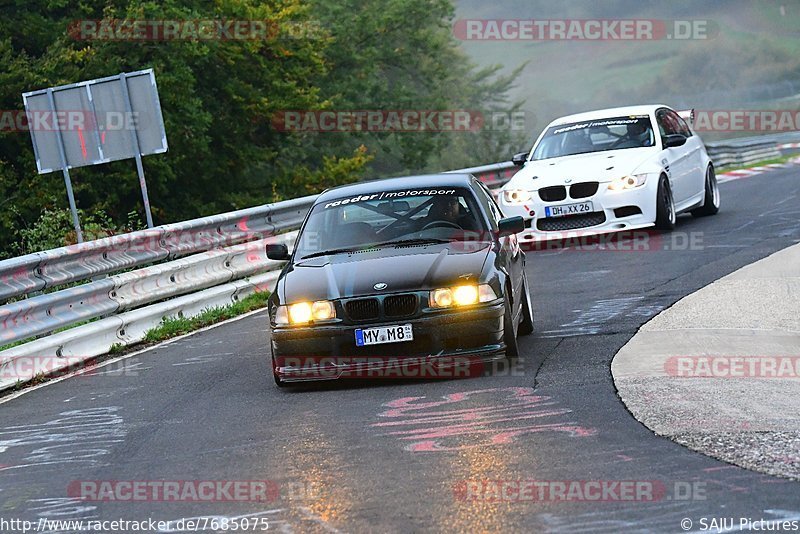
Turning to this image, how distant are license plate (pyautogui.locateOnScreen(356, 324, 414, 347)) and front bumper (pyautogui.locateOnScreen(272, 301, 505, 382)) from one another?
0.09ft

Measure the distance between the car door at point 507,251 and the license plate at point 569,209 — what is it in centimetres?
542

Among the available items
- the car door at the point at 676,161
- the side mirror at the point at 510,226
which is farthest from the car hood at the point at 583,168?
the side mirror at the point at 510,226

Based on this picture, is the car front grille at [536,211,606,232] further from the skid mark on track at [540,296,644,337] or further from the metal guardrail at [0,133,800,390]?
the skid mark on track at [540,296,644,337]

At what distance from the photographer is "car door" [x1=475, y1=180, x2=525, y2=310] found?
9.85m

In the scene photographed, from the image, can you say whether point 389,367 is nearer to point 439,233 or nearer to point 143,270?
point 439,233

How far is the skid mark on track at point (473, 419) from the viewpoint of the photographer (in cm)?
705

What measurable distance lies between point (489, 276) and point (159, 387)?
269cm

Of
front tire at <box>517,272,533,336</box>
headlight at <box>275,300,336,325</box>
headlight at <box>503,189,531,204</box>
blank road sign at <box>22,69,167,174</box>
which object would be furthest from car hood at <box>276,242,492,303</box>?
blank road sign at <box>22,69,167,174</box>

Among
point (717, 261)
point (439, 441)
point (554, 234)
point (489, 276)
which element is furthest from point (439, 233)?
point (554, 234)

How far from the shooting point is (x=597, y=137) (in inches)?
707

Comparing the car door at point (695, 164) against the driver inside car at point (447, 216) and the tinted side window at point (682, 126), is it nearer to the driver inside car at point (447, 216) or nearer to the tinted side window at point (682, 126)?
the tinted side window at point (682, 126)

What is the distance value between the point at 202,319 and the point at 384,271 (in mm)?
5247

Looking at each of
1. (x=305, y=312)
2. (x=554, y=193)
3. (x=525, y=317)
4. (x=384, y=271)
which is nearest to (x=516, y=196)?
(x=554, y=193)

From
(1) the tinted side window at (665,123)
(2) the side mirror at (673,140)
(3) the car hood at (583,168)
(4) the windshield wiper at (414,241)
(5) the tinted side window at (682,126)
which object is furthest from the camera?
(5) the tinted side window at (682,126)
